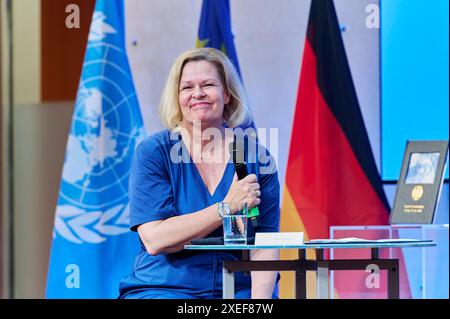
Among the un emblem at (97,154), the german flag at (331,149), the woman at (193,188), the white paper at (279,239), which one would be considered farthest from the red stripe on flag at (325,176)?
the white paper at (279,239)

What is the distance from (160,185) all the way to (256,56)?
1570 millimetres

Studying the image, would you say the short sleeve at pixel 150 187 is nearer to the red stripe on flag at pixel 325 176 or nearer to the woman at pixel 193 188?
the woman at pixel 193 188

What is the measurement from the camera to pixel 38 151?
4.32m

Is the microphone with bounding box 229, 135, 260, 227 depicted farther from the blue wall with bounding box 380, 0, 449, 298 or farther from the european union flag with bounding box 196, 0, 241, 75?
the blue wall with bounding box 380, 0, 449, 298

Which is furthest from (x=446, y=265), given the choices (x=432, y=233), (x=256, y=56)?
(x=256, y=56)

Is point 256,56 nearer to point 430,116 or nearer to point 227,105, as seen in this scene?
point 430,116

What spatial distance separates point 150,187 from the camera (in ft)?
9.21

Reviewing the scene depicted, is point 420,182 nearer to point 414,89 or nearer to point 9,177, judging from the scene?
point 414,89

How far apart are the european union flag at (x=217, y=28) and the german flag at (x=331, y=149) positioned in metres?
0.36

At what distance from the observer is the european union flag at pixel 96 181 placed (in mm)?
4160

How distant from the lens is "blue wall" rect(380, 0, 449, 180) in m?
4.22

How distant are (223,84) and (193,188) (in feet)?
1.22

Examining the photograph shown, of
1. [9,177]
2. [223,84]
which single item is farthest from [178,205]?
[9,177]
